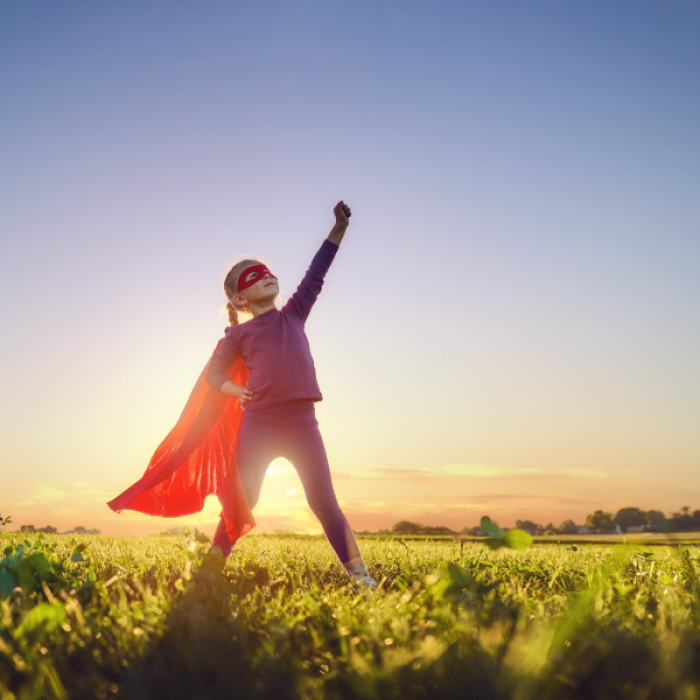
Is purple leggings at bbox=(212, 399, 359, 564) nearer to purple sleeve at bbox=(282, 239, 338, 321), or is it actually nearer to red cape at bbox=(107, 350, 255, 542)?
red cape at bbox=(107, 350, 255, 542)

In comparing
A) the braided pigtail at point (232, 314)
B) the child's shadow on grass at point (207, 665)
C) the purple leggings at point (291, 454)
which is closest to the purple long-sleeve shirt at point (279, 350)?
the purple leggings at point (291, 454)

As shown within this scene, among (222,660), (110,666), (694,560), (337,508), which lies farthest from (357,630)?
(694,560)

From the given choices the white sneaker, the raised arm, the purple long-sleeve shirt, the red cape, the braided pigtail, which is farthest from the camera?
the braided pigtail

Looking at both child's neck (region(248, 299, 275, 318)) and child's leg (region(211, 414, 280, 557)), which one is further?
child's neck (region(248, 299, 275, 318))

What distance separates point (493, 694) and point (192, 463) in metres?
4.33

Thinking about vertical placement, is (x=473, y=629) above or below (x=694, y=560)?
above

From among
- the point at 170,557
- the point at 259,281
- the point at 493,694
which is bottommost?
the point at 170,557

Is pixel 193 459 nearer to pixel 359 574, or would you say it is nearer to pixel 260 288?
pixel 260 288

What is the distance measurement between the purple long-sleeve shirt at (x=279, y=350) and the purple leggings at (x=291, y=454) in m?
0.12

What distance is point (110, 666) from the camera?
1924 millimetres

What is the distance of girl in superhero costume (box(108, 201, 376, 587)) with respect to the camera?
4414 millimetres

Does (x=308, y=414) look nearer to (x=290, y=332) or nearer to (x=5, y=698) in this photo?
(x=290, y=332)

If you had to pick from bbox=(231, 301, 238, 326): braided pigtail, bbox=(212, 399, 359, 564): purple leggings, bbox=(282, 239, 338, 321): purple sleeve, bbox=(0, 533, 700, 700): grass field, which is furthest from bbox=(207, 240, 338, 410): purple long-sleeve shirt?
bbox=(0, 533, 700, 700): grass field

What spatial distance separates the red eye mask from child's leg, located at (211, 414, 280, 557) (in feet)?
4.31
